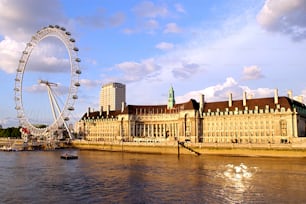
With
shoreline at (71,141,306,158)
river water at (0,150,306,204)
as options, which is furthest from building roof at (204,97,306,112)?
river water at (0,150,306,204)

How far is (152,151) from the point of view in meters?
72.6

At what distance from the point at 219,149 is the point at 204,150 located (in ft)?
10.3

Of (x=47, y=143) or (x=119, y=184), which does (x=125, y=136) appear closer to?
(x=47, y=143)

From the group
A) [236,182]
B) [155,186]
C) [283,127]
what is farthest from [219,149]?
[155,186]

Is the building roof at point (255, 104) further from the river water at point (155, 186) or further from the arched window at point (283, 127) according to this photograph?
the river water at point (155, 186)

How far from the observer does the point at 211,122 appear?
8306 cm

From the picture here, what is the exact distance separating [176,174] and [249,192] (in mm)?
11127

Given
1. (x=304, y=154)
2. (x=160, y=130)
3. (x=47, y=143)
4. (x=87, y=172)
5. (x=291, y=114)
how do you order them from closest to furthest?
(x=87, y=172)
(x=304, y=154)
(x=291, y=114)
(x=47, y=143)
(x=160, y=130)

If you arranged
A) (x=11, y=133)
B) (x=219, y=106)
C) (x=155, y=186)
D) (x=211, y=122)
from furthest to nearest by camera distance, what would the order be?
(x=11, y=133), (x=219, y=106), (x=211, y=122), (x=155, y=186)

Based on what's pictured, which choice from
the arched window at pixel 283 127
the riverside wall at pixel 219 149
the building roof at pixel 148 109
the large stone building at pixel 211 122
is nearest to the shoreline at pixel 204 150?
the riverside wall at pixel 219 149

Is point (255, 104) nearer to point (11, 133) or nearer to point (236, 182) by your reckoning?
point (236, 182)

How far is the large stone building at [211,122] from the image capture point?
7181 cm

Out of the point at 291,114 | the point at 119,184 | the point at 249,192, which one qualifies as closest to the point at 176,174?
the point at 119,184

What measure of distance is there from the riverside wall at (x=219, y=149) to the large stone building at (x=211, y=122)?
5681mm
